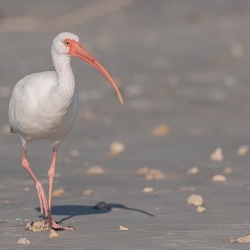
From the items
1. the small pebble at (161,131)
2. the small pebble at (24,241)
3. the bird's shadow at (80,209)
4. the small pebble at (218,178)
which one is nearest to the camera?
the small pebble at (24,241)

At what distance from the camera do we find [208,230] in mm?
7047

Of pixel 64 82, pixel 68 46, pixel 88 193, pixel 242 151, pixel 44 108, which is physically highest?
pixel 242 151

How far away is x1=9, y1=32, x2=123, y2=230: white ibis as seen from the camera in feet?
26.0

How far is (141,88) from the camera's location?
52.2ft

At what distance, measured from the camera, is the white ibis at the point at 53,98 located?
793cm

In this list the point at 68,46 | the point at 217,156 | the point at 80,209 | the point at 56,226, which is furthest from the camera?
the point at 217,156

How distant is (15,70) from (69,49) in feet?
31.5

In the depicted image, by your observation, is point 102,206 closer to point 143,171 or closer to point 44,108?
point 44,108

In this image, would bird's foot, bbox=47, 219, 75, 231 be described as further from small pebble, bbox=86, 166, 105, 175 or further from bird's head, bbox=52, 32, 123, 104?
small pebble, bbox=86, 166, 105, 175

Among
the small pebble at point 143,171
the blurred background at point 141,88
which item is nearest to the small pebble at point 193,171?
the blurred background at point 141,88

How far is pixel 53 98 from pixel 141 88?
8.05 meters

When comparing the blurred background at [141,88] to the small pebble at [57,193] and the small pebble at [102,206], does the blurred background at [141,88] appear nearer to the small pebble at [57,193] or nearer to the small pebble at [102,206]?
the small pebble at [57,193]

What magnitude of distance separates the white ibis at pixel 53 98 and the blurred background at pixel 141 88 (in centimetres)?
109

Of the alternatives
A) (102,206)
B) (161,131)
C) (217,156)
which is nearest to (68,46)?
(102,206)
